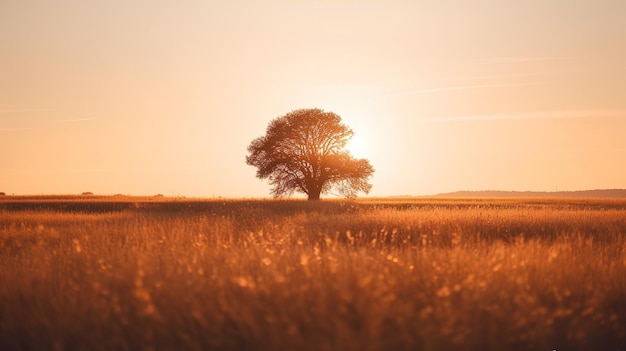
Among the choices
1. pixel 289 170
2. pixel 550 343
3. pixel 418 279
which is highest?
pixel 289 170

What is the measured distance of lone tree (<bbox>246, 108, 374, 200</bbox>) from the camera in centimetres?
4488

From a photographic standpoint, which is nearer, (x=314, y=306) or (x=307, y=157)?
(x=314, y=306)

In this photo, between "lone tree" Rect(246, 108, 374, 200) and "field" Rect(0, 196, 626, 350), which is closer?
"field" Rect(0, 196, 626, 350)

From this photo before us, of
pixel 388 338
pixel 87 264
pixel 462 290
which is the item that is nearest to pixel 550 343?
pixel 462 290

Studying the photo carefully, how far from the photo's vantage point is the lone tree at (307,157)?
44875 mm

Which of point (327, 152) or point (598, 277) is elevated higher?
point (327, 152)

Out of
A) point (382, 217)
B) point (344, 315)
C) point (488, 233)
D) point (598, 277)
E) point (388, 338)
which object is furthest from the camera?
point (382, 217)

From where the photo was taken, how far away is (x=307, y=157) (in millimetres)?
45656

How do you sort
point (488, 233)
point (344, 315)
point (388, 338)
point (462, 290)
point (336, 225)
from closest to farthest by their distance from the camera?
point (388, 338), point (344, 315), point (462, 290), point (488, 233), point (336, 225)

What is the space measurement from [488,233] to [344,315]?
11.4 meters

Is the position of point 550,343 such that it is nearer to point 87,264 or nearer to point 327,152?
point 87,264

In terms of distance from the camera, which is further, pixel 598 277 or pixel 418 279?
pixel 598 277

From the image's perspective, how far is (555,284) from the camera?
6.51m

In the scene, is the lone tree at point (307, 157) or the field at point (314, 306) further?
the lone tree at point (307, 157)
